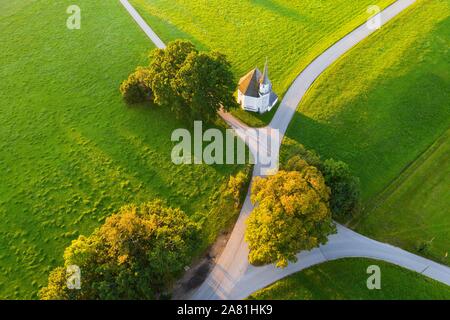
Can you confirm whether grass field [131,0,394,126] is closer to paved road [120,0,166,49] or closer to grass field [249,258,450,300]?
paved road [120,0,166,49]

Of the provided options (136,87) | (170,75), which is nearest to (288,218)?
(170,75)

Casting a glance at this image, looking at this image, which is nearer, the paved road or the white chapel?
the white chapel

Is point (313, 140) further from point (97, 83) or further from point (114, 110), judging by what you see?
point (97, 83)

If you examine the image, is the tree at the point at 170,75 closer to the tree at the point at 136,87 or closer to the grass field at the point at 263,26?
the tree at the point at 136,87

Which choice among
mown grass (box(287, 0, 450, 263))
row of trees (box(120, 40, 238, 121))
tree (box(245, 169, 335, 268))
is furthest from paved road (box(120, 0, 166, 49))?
tree (box(245, 169, 335, 268))

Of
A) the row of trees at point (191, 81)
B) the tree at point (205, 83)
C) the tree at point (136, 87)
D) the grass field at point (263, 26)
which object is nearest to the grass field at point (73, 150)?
the tree at point (136, 87)

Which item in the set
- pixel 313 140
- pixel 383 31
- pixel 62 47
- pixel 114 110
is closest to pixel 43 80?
pixel 62 47
